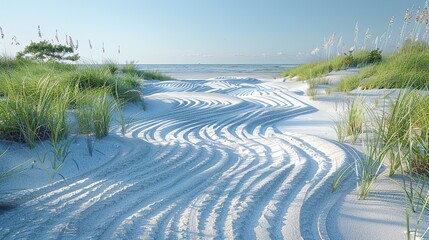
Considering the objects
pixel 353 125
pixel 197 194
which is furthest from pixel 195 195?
pixel 353 125

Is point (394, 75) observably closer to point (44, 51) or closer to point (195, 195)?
point (195, 195)

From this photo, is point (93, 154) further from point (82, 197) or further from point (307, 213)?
point (307, 213)

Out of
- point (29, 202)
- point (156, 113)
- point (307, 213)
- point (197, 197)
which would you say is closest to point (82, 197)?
point (29, 202)

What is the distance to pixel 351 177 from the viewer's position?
2541mm

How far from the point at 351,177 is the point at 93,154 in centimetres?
232

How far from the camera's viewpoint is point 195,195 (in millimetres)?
2256

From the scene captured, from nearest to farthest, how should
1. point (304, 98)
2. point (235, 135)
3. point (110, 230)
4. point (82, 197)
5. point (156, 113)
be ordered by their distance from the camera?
point (110, 230) < point (82, 197) < point (235, 135) < point (156, 113) < point (304, 98)

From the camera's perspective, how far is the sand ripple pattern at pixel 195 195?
179 cm

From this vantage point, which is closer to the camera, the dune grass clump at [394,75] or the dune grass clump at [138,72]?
the dune grass clump at [394,75]

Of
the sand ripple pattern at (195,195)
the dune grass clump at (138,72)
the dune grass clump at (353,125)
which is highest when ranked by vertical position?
the dune grass clump at (138,72)

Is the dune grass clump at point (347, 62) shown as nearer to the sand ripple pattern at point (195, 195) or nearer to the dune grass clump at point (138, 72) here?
the dune grass clump at point (138, 72)

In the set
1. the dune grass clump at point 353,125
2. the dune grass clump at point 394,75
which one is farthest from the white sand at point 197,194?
the dune grass clump at point 394,75

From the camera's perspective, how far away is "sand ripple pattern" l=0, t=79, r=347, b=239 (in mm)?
1793

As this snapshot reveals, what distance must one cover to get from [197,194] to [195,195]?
0.07 feet
